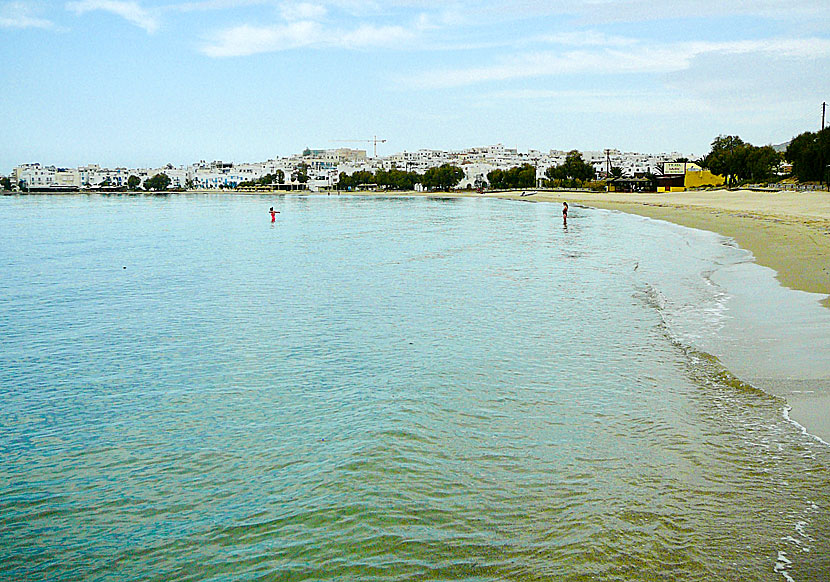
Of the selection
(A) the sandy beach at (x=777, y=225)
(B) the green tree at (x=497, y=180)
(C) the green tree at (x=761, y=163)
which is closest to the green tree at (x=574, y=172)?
(B) the green tree at (x=497, y=180)

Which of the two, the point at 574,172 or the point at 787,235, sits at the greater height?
the point at 574,172

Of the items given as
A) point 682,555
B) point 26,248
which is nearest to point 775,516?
point 682,555

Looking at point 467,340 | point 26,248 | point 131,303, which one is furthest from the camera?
point 26,248

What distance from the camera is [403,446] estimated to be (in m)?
7.17

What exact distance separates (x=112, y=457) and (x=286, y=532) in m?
2.71

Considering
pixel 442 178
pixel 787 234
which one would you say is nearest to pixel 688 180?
pixel 442 178

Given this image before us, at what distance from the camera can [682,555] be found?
478 centimetres

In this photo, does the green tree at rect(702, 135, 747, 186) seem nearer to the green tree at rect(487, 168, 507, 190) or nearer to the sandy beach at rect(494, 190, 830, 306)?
the sandy beach at rect(494, 190, 830, 306)

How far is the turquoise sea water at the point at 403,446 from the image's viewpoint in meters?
5.00

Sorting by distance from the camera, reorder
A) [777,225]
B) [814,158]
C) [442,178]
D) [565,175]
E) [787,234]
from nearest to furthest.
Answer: [787,234], [777,225], [814,158], [565,175], [442,178]

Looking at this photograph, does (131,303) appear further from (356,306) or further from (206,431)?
(206,431)

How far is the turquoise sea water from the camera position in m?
5.00

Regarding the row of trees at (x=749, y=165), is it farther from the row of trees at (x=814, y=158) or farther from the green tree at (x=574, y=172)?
the green tree at (x=574, y=172)

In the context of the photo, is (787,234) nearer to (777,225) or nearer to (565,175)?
(777,225)
